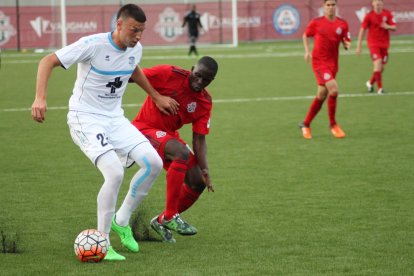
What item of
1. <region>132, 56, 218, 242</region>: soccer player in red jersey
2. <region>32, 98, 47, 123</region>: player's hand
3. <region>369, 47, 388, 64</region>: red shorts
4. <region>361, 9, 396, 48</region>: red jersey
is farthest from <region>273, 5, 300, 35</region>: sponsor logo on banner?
<region>32, 98, 47, 123</region>: player's hand

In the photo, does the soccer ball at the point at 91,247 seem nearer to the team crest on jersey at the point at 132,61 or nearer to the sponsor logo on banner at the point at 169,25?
the team crest on jersey at the point at 132,61

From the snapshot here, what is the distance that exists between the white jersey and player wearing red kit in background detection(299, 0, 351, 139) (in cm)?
728

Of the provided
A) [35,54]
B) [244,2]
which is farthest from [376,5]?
[244,2]

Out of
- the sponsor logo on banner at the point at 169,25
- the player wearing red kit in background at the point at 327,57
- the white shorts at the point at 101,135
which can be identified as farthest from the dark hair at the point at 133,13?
the sponsor logo on banner at the point at 169,25

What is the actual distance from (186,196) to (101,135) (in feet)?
4.40

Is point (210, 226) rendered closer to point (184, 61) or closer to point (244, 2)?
point (184, 61)

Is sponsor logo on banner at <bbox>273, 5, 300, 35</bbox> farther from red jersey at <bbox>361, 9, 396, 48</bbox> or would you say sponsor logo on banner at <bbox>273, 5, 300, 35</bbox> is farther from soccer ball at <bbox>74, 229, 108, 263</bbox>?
soccer ball at <bbox>74, 229, 108, 263</bbox>

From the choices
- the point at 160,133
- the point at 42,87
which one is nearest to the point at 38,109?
the point at 42,87

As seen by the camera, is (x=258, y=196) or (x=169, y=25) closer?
(x=258, y=196)

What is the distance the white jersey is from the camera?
264 inches

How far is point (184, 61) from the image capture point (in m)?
30.2

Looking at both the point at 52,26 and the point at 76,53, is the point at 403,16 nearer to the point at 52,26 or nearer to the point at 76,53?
the point at 52,26

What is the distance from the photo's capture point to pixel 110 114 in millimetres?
6883

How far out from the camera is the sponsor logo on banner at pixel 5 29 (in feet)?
124
